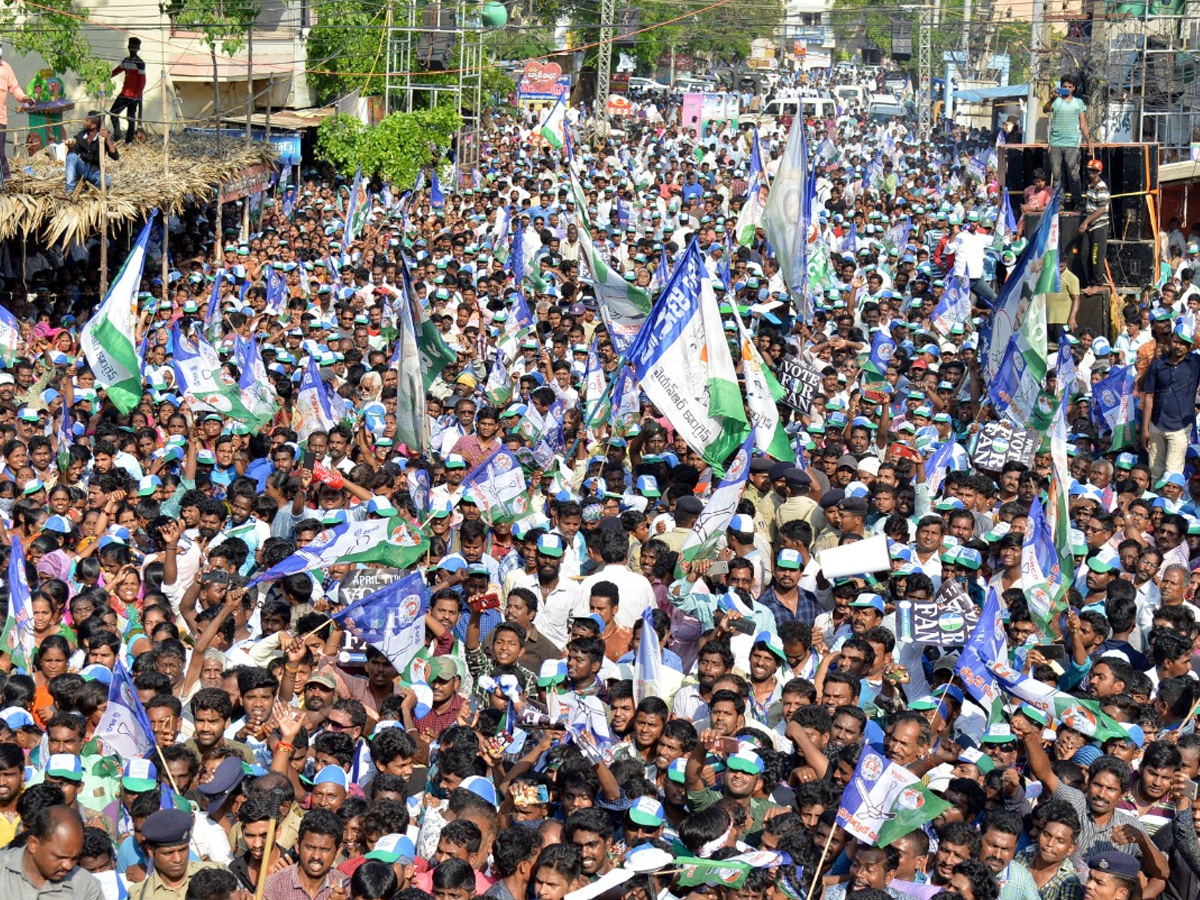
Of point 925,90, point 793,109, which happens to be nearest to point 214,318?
point 793,109

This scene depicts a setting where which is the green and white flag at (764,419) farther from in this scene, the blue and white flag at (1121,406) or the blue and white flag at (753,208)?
the blue and white flag at (753,208)

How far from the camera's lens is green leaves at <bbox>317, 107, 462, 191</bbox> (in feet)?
89.9

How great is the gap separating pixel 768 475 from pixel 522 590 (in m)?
2.32

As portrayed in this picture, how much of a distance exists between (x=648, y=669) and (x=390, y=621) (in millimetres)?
1074

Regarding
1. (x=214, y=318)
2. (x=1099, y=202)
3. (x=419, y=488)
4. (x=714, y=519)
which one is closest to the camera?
(x=714, y=519)

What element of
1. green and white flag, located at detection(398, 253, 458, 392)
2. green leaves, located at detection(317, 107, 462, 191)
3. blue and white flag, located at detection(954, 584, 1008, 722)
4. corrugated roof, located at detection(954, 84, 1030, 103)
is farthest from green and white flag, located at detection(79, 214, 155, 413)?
corrugated roof, located at detection(954, 84, 1030, 103)

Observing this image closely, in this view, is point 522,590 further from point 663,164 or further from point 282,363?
point 663,164

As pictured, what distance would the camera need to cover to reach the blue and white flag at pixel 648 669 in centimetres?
740

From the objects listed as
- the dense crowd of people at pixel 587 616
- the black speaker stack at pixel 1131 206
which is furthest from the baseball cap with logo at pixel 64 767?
the black speaker stack at pixel 1131 206

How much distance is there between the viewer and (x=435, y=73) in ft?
102

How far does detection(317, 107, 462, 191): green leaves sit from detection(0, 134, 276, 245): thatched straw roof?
18.3 ft

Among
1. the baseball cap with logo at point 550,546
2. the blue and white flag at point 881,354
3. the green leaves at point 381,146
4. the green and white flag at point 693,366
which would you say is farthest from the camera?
the green leaves at point 381,146

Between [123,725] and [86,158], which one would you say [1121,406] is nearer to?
[123,725]

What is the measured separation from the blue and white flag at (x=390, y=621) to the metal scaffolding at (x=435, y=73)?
22.8 meters
